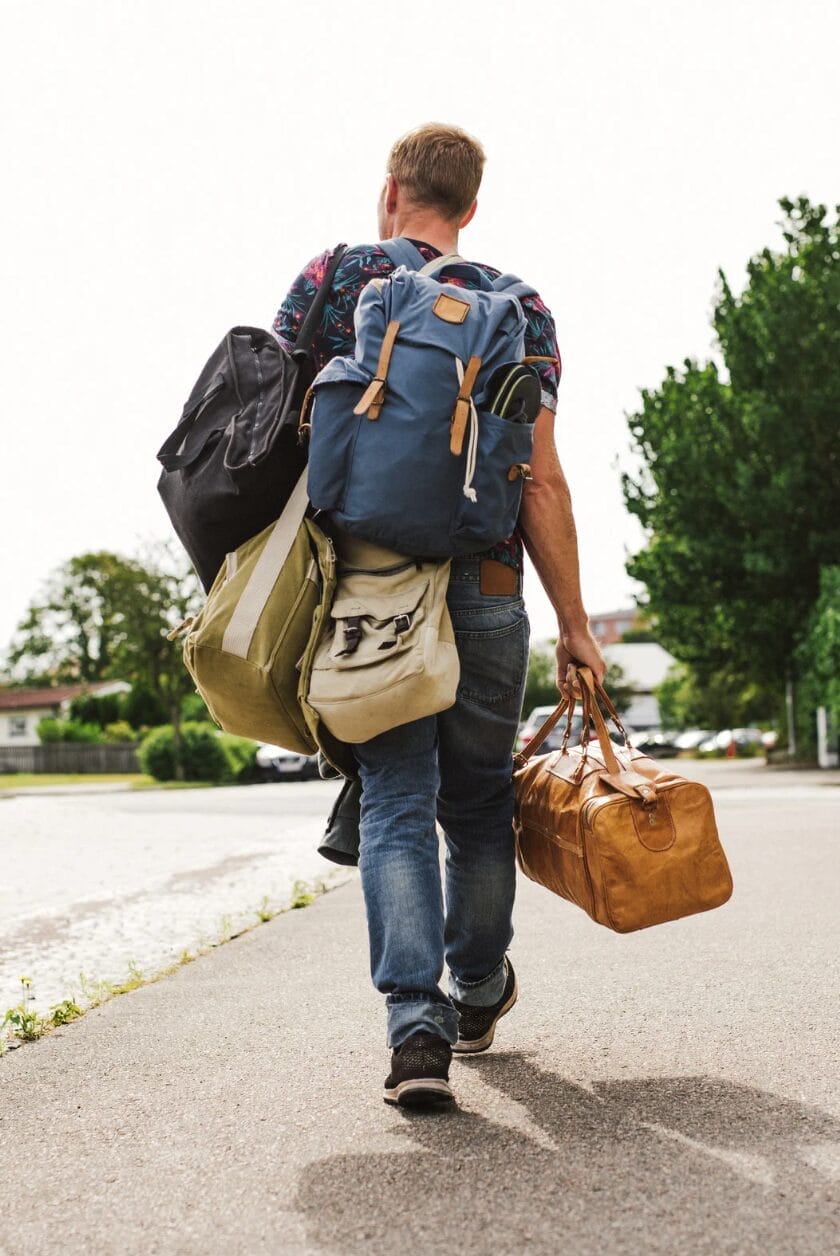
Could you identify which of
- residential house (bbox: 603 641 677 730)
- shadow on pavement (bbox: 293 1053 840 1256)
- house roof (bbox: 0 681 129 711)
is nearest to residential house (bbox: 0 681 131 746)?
house roof (bbox: 0 681 129 711)

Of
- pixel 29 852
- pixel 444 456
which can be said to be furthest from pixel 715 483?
pixel 444 456

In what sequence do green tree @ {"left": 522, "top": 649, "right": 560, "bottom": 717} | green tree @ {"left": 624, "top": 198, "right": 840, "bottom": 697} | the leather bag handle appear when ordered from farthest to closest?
green tree @ {"left": 522, "top": 649, "right": 560, "bottom": 717} → green tree @ {"left": 624, "top": 198, "right": 840, "bottom": 697} → the leather bag handle

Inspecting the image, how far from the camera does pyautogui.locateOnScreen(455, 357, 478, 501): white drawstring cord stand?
2.76 m

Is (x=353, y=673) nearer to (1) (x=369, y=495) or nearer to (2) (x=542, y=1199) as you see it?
(1) (x=369, y=495)

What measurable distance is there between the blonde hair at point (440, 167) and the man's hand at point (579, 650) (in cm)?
106

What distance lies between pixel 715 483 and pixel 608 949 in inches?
1022

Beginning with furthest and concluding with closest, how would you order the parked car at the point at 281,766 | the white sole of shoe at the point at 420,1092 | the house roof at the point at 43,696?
1. the house roof at the point at 43,696
2. the parked car at the point at 281,766
3. the white sole of shoe at the point at 420,1092

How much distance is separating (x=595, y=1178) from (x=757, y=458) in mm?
28537

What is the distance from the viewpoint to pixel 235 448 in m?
2.90

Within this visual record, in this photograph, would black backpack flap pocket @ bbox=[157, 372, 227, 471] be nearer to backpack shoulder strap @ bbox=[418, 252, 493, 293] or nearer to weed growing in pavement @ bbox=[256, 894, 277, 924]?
backpack shoulder strap @ bbox=[418, 252, 493, 293]

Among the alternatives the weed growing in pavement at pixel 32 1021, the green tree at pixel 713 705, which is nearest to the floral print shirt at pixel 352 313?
the weed growing in pavement at pixel 32 1021

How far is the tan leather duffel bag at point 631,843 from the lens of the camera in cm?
288

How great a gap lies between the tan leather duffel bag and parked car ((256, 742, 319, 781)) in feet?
102

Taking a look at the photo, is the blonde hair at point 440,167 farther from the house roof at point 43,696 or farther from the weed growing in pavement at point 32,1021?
the house roof at point 43,696
